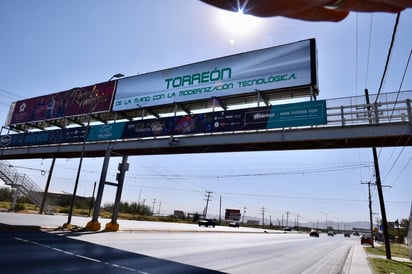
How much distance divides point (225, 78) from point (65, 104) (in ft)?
64.3

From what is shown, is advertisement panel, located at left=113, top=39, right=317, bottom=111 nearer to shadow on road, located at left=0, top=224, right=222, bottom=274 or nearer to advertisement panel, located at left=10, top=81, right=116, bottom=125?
advertisement panel, located at left=10, top=81, right=116, bottom=125

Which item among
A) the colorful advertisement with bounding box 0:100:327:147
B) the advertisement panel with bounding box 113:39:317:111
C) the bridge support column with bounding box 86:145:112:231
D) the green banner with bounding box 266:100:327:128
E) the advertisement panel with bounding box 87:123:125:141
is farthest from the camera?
the advertisement panel with bounding box 87:123:125:141

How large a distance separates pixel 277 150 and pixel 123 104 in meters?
15.2

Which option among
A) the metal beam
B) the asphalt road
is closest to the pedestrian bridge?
the metal beam

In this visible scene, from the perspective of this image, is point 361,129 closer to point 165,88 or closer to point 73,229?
point 165,88

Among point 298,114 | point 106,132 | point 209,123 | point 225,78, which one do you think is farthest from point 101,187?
point 298,114

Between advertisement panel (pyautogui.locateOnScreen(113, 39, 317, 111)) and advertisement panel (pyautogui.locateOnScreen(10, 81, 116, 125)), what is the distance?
196 centimetres

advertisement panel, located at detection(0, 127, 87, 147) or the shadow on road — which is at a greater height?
advertisement panel, located at detection(0, 127, 87, 147)

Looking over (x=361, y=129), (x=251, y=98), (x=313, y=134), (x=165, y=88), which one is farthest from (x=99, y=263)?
(x=165, y=88)

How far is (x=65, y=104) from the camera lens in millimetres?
32375

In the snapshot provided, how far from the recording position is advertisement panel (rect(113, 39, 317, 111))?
19625mm

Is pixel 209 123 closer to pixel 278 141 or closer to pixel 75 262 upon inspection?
pixel 278 141

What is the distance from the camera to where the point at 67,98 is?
32562 mm

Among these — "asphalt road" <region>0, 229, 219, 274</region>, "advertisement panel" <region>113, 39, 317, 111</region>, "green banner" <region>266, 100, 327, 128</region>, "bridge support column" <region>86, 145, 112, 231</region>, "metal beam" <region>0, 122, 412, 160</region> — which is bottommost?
"asphalt road" <region>0, 229, 219, 274</region>
